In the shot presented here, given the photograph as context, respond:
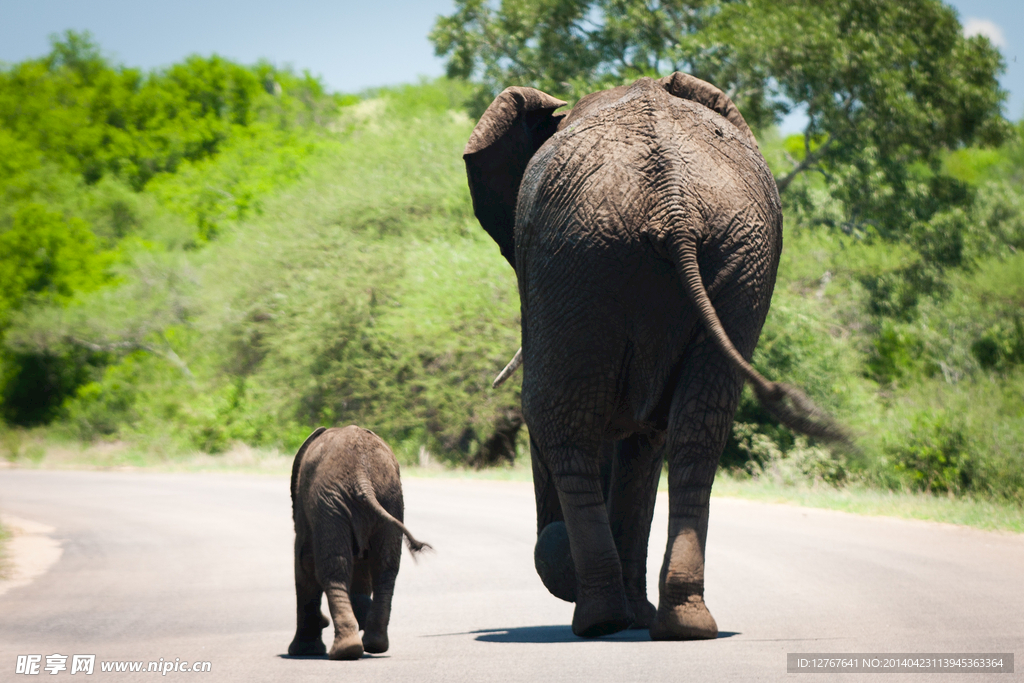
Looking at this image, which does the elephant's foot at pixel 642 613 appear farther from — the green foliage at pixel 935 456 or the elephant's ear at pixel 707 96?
the green foliage at pixel 935 456

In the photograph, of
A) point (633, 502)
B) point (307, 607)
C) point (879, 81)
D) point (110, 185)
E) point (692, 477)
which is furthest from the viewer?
point (110, 185)

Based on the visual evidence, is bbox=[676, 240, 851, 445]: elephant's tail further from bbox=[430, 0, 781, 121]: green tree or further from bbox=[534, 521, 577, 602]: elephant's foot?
bbox=[430, 0, 781, 121]: green tree

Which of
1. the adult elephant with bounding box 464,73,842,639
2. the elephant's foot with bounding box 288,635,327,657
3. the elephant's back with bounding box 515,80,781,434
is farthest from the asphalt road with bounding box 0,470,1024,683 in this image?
the elephant's back with bounding box 515,80,781,434

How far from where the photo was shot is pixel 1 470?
94.0ft

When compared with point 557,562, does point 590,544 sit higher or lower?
higher

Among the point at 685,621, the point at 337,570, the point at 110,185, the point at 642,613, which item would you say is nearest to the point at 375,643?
the point at 337,570

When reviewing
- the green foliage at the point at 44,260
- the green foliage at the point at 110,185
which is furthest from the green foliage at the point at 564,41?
the green foliage at the point at 44,260

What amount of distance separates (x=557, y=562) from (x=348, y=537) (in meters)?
1.29

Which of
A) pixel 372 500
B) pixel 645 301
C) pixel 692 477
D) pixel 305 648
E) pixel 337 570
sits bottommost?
pixel 305 648

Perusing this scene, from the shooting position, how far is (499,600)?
767cm

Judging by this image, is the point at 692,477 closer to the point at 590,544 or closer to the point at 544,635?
the point at 590,544

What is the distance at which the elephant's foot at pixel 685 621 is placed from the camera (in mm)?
4141

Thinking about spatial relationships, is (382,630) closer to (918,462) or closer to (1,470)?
(918,462)

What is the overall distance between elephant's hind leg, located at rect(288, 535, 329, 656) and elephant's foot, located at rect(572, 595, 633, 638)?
181cm
